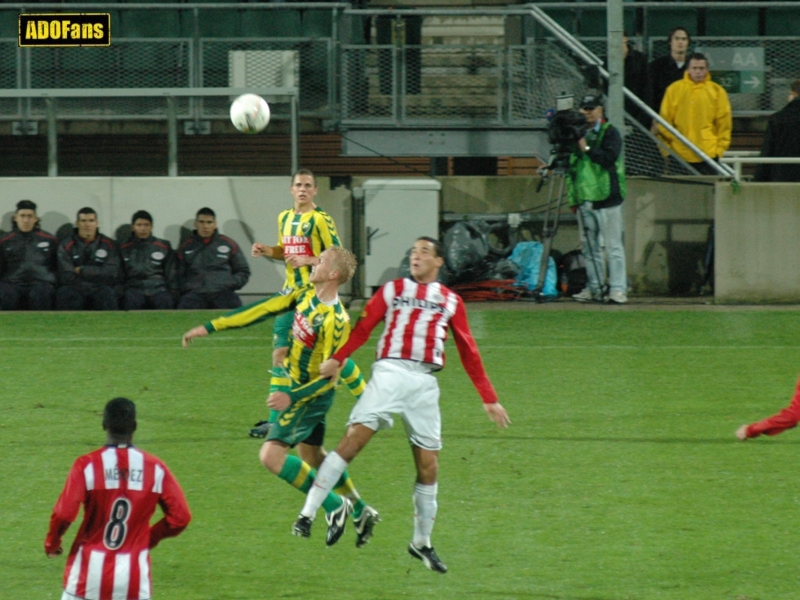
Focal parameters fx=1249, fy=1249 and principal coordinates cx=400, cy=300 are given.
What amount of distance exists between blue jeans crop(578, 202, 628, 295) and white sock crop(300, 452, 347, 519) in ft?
27.6

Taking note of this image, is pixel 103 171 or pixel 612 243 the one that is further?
pixel 103 171

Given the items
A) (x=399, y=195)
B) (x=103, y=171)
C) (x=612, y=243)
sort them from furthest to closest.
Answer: (x=103, y=171) < (x=399, y=195) < (x=612, y=243)

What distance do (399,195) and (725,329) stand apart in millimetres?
4264

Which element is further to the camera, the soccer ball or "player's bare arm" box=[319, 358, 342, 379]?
the soccer ball

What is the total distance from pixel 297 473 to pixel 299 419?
27 cm

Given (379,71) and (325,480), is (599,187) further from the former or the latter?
(325,480)

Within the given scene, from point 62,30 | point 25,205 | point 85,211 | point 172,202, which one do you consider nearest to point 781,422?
point 85,211

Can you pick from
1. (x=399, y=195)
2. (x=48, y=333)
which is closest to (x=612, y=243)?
(x=399, y=195)

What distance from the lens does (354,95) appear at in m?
16.3

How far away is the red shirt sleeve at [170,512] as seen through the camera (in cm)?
430

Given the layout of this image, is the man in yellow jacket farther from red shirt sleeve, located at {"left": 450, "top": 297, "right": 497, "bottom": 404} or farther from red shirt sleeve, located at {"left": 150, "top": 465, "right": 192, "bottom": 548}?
red shirt sleeve, located at {"left": 150, "top": 465, "right": 192, "bottom": 548}

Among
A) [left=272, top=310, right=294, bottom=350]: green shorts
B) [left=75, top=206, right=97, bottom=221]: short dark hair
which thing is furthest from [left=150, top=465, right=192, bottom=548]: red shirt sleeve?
[left=75, top=206, right=97, bottom=221]: short dark hair

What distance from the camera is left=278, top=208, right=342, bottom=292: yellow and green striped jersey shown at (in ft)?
29.0

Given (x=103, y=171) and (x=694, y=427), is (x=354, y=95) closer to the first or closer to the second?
(x=103, y=171)
